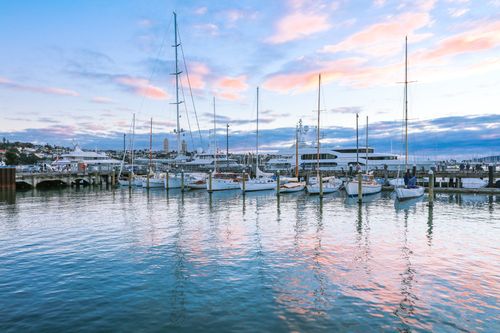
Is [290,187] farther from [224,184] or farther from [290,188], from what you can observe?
[224,184]

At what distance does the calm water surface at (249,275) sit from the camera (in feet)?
32.1

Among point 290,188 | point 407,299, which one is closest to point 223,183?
point 290,188

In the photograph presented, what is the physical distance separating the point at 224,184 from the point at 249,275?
Result: 140 feet

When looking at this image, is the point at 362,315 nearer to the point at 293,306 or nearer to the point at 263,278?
the point at 293,306

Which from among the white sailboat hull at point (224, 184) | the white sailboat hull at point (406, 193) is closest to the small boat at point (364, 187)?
the white sailboat hull at point (406, 193)

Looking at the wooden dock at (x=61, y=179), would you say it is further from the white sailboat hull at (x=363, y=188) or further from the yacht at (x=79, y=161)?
the white sailboat hull at (x=363, y=188)

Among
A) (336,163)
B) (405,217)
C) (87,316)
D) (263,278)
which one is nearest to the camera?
(87,316)

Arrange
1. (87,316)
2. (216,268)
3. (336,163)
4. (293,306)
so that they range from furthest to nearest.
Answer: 1. (336,163)
2. (216,268)
3. (293,306)
4. (87,316)

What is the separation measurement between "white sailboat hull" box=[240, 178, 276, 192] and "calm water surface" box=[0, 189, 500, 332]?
26.7 meters

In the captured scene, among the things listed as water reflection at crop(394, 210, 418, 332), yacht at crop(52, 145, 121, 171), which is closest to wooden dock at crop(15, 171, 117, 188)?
yacht at crop(52, 145, 121, 171)

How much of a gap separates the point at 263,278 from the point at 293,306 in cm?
274

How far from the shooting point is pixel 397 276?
532 inches

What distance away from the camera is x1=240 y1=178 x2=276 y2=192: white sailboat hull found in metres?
53.4

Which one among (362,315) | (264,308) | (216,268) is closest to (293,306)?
(264,308)
